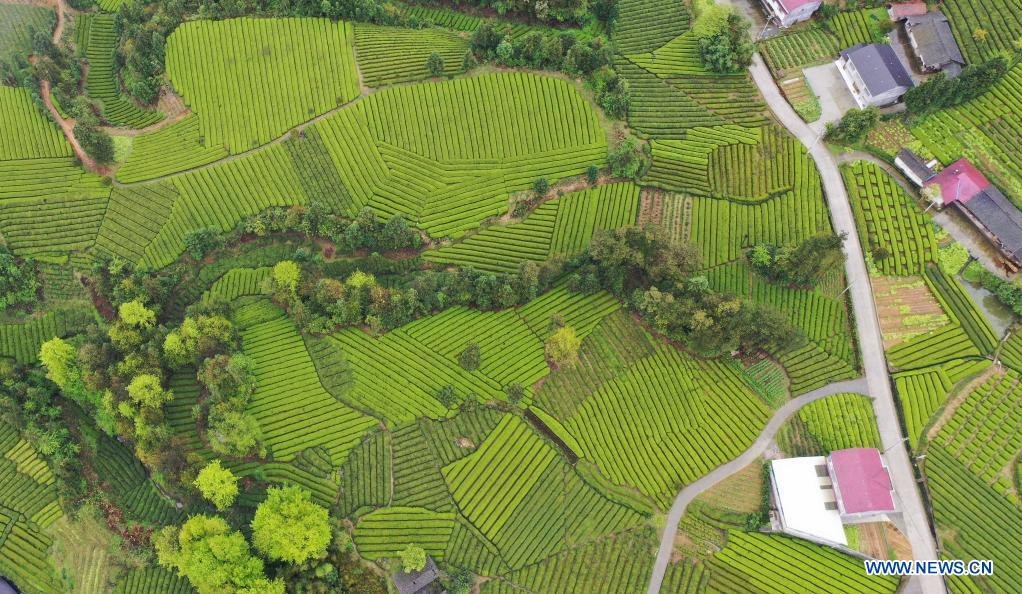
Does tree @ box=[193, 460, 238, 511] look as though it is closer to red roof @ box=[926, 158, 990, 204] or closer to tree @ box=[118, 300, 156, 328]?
tree @ box=[118, 300, 156, 328]

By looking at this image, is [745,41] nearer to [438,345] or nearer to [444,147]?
[444,147]

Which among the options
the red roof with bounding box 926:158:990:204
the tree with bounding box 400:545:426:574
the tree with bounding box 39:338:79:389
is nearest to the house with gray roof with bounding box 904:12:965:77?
the red roof with bounding box 926:158:990:204

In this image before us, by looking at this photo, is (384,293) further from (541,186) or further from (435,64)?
(435,64)

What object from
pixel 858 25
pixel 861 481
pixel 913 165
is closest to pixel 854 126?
pixel 913 165

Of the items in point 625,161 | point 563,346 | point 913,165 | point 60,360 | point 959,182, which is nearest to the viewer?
point 563,346

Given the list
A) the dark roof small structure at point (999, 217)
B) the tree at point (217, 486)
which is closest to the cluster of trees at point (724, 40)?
the dark roof small structure at point (999, 217)
